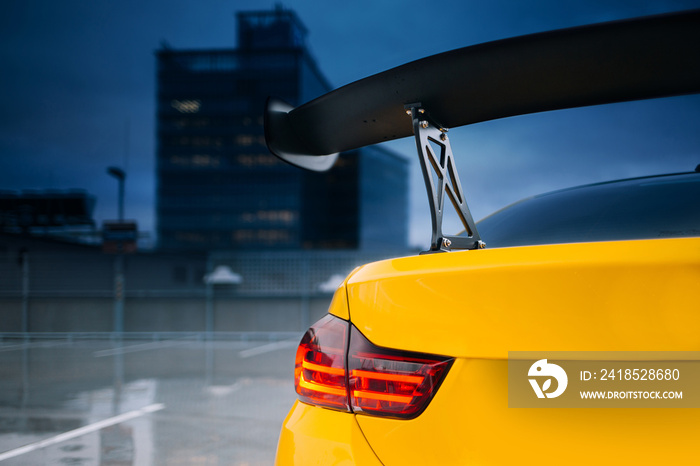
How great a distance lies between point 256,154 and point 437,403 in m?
95.4

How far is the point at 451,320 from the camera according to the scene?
104cm

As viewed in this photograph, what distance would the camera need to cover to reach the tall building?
92.8 meters

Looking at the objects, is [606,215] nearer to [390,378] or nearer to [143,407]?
[390,378]

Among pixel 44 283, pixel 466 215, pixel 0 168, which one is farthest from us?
pixel 0 168

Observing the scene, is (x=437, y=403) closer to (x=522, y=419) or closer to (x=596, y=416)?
(x=522, y=419)

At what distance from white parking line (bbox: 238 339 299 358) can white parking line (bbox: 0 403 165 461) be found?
189 inches

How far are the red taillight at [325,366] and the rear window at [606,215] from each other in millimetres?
803

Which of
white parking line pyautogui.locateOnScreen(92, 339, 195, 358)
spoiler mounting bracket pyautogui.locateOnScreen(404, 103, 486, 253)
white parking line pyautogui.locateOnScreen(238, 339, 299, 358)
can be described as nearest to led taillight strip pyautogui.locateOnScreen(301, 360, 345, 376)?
spoiler mounting bracket pyautogui.locateOnScreen(404, 103, 486, 253)

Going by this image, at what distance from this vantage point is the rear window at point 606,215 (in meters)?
1.62

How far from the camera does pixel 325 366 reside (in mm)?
1247

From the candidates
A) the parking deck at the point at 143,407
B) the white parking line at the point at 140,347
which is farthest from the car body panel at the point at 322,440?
the white parking line at the point at 140,347

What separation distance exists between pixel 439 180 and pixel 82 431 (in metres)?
4.59

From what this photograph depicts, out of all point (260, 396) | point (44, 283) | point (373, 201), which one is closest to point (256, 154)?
point (373, 201)

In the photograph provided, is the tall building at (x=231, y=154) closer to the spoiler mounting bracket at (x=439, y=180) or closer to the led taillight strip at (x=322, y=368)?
the spoiler mounting bracket at (x=439, y=180)
